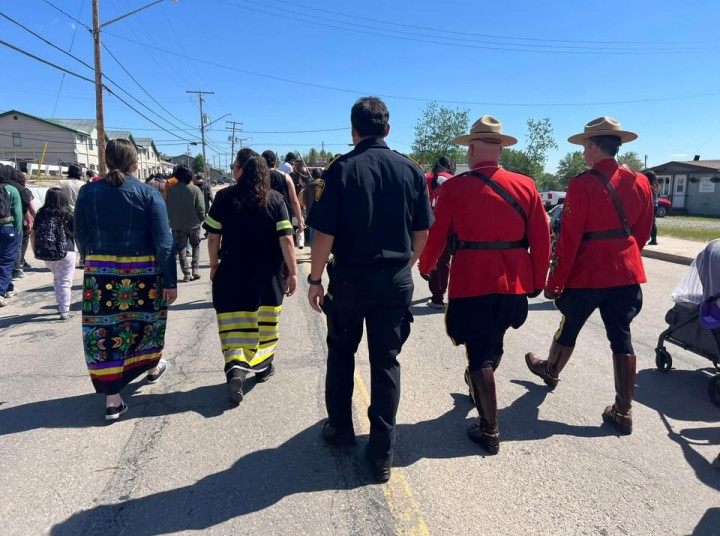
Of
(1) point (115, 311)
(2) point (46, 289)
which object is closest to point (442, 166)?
(1) point (115, 311)

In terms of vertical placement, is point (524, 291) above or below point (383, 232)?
below

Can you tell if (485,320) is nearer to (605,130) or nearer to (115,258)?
(605,130)

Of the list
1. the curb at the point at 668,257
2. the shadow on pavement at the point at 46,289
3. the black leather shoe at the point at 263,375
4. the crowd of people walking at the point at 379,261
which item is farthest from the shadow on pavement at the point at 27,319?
the curb at the point at 668,257

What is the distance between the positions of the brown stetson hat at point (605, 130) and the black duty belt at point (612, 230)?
0.28m

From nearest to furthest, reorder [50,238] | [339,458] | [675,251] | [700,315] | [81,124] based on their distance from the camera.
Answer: [339,458], [700,315], [50,238], [675,251], [81,124]

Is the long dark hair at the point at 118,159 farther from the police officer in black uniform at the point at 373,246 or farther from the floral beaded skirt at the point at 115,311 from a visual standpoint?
the police officer in black uniform at the point at 373,246

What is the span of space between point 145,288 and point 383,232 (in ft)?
6.77

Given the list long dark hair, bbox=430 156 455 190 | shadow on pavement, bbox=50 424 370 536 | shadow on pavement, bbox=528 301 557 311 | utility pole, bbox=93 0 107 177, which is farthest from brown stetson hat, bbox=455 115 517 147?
utility pole, bbox=93 0 107 177

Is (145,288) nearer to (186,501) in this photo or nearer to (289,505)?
(186,501)

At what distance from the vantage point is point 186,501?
2637 mm

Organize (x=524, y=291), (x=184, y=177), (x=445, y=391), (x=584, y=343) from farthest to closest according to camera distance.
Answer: (x=184, y=177), (x=584, y=343), (x=445, y=391), (x=524, y=291)

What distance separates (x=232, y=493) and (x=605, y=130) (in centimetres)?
345

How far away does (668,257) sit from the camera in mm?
12359

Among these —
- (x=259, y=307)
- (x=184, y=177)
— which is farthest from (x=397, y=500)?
(x=184, y=177)
